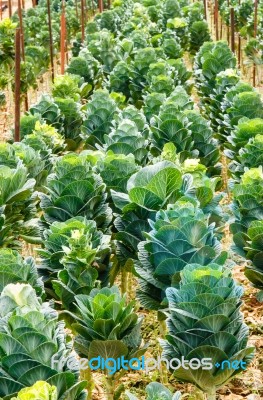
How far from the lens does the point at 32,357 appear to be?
8.09 feet

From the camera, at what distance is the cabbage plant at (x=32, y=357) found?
2.43 meters

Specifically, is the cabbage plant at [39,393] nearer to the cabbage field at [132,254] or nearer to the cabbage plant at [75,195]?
the cabbage field at [132,254]

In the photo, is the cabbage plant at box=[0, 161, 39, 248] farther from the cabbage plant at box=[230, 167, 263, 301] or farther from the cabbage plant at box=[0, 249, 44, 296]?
the cabbage plant at box=[230, 167, 263, 301]

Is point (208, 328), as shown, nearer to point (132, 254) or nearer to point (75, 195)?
point (132, 254)

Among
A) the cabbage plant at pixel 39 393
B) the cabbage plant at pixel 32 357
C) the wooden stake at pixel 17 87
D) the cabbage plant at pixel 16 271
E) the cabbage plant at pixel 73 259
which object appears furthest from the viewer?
the wooden stake at pixel 17 87

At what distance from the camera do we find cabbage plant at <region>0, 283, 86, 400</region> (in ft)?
7.97

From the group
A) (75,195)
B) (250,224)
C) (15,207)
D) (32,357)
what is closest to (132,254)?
(75,195)

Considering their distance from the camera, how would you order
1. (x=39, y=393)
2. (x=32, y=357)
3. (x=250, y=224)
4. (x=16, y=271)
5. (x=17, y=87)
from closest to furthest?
(x=39, y=393) < (x=32, y=357) < (x=16, y=271) < (x=250, y=224) < (x=17, y=87)

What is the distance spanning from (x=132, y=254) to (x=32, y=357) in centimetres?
128

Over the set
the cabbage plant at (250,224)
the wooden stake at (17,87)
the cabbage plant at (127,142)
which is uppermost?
the wooden stake at (17,87)

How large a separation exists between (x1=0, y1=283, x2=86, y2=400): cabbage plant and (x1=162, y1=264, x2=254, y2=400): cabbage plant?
433 mm

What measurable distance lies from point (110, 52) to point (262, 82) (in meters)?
2.90

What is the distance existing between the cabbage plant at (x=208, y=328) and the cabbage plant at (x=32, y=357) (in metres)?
0.43

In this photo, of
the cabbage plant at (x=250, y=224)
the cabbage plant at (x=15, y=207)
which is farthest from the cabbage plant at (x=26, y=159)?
the cabbage plant at (x=250, y=224)
